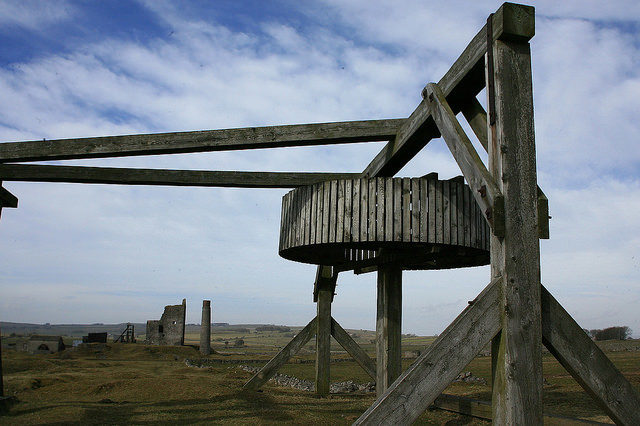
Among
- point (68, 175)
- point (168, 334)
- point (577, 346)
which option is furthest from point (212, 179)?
point (168, 334)

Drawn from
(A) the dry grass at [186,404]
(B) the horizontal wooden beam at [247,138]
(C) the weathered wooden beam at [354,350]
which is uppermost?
(B) the horizontal wooden beam at [247,138]

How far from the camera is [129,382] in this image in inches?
403

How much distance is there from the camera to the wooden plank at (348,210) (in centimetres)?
473

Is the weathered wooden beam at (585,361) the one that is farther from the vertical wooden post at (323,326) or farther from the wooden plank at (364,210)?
the vertical wooden post at (323,326)

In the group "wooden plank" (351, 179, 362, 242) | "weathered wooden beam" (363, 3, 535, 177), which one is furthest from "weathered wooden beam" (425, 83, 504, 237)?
"wooden plank" (351, 179, 362, 242)

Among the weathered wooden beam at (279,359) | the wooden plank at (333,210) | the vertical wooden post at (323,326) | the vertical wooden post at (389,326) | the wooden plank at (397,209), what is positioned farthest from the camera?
the vertical wooden post at (323,326)

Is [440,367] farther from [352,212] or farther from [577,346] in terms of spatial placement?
[352,212]

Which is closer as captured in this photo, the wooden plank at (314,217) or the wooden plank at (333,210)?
the wooden plank at (333,210)

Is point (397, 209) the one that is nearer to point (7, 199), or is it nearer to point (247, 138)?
point (247, 138)

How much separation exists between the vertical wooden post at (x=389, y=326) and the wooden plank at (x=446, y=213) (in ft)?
5.92

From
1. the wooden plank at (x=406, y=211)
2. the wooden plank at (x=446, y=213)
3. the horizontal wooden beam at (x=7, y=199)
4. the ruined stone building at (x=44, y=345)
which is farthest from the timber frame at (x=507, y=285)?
the ruined stone building at (x=44, y=345)

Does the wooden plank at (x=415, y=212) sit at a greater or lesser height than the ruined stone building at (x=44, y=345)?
greater

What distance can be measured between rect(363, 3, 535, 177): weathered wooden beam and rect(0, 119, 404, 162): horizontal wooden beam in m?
0.29

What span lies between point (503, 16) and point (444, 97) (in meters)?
1.00
